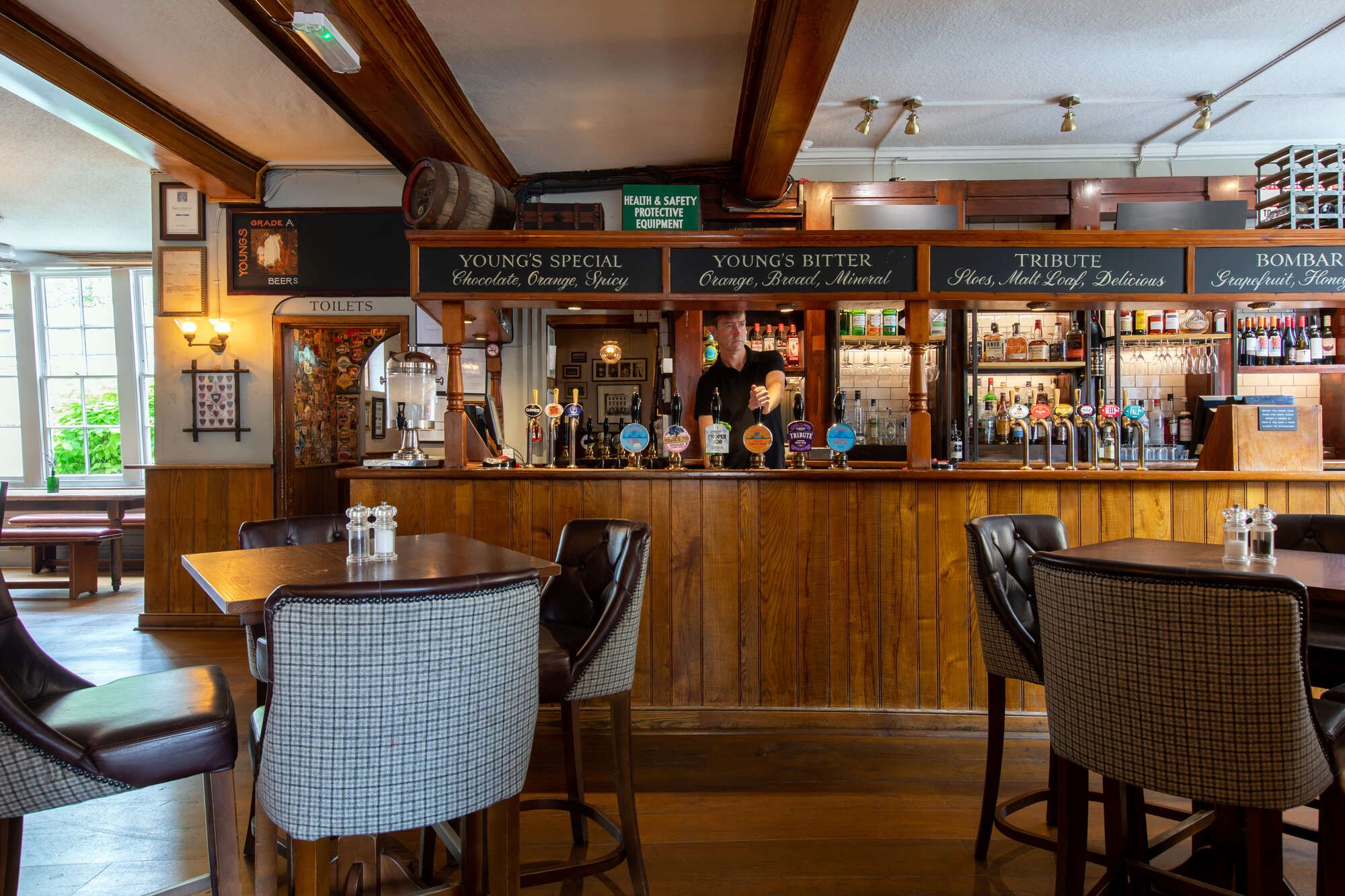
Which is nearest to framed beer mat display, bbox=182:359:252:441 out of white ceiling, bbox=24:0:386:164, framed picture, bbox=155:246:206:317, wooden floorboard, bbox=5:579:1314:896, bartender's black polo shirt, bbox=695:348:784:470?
framed picture, bbox=155:246:206:317

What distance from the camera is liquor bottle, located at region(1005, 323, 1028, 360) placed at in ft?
19.4

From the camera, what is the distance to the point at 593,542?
7.90 feet

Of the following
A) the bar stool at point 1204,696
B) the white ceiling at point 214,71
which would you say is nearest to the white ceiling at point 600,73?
the white ceiling at point 214,71

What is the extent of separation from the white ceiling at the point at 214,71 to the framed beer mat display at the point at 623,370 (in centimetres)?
307

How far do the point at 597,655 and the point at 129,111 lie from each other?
4773mm

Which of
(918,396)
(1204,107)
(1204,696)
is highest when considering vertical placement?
(1204,107)

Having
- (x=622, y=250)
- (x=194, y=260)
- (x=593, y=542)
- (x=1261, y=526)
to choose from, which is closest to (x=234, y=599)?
(x=593, y=542)

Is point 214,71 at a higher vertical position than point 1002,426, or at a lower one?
higher

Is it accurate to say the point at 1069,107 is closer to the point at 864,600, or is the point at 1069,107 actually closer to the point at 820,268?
the point at 820,268

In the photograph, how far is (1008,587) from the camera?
2.45 metres

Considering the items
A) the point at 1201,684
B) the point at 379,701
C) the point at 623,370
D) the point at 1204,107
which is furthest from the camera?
the point at 623,370

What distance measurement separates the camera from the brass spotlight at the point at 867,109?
17.0 feet

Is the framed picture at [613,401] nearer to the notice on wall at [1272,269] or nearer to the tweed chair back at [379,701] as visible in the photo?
the notice on wall at [1272,269]

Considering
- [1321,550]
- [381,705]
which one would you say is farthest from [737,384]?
[381,705]
